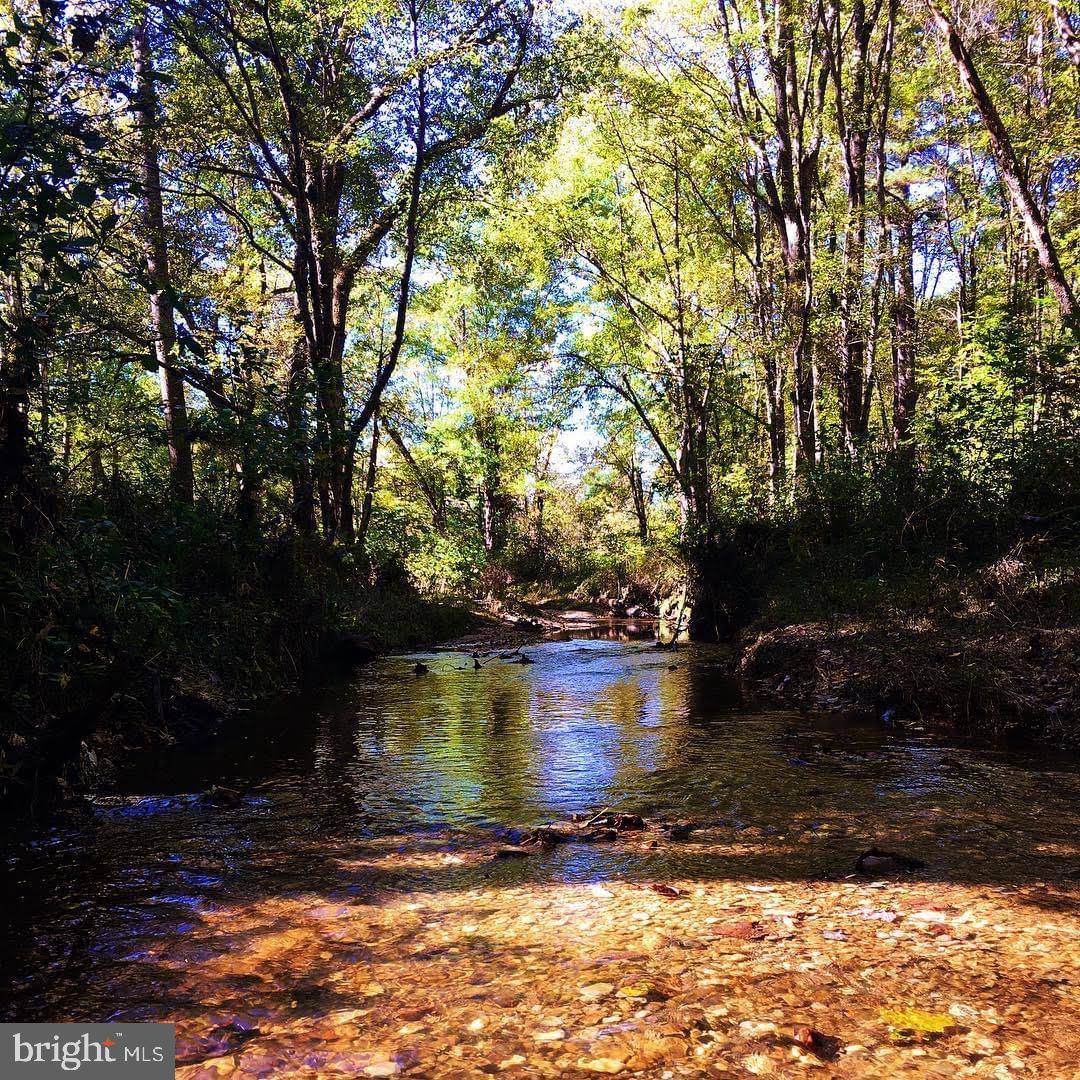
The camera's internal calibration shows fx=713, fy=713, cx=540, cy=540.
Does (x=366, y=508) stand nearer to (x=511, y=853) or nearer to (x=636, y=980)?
(x=511, y=853)

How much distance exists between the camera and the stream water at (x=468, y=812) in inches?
131

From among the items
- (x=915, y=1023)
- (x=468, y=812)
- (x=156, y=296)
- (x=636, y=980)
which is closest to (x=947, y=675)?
(x=468, y=812)

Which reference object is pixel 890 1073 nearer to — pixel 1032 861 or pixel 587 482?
pixel 1032 861

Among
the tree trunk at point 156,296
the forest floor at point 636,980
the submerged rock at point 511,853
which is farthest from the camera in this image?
the tree trunk at point 156,296

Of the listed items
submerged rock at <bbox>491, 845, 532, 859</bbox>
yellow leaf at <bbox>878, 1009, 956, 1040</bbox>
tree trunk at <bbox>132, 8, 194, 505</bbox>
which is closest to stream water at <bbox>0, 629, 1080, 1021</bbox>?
submerged rock at <bbox>491, 845, 532, 859</bbox>

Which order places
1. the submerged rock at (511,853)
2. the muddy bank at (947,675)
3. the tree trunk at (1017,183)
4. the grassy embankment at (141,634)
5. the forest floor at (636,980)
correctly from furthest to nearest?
the tree trunk at (1017,183) → the muddy bank at (947,675) → the grassy embankment at (141,634) → the submerged rock at (511,853) → the forest floor at (636,980)

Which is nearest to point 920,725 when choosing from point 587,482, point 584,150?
point 584,150

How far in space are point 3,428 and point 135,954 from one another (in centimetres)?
358

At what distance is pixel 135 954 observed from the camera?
3.02m

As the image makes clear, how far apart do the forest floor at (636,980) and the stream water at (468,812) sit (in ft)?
0.68

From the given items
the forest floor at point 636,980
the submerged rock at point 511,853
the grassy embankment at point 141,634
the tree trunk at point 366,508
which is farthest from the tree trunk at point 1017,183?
the tree trunk at point 366,508

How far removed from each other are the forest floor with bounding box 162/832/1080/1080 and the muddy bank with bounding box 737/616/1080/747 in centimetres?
338

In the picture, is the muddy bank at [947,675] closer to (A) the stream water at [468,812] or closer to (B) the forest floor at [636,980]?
(A) the stream water at [468,812]

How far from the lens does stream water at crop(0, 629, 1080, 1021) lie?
333 centimetres
